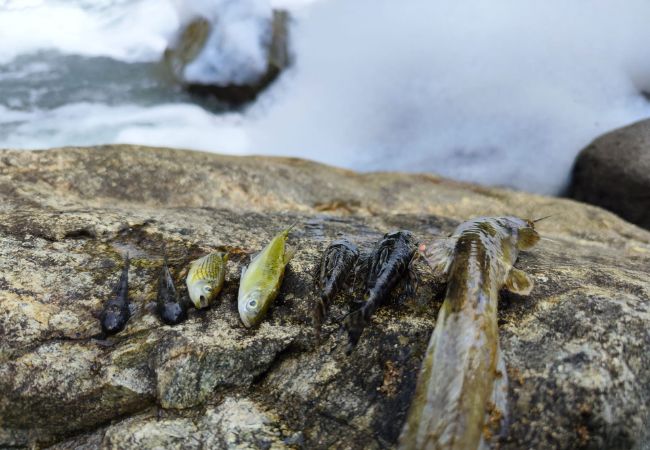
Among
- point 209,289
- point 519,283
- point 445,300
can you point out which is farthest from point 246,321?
point 519,283

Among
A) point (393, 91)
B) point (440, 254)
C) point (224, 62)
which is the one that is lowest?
point (440, 254)

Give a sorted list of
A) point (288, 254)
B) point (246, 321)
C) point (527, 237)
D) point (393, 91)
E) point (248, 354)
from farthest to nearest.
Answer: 1. point (393, 91)
2. point (527, 237)
3. point (288, 254)
4. point (246, 321)
5. point (248, 354)

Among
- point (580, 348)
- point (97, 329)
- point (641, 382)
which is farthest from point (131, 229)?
point (641, 382)

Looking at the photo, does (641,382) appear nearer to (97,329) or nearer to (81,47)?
(97,329)

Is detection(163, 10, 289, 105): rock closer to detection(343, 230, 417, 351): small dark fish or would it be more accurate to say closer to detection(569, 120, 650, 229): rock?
detection(569, 120, 650, 229): rock

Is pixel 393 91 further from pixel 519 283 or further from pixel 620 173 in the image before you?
pixel 519 283

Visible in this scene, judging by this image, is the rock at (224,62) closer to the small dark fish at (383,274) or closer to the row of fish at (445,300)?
the row of fish at (445,300)

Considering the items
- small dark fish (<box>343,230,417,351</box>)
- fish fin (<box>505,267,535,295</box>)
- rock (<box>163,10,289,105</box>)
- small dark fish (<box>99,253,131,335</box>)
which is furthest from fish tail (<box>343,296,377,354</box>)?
rock (<box>163,10,289,105</box>)
